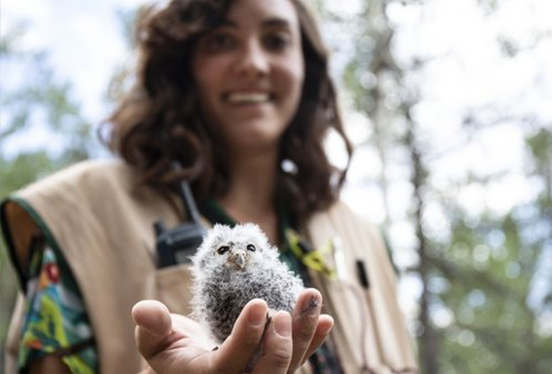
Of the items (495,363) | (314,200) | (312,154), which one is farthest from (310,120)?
(495,363)

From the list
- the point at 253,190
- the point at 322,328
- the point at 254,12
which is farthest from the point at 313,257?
the point at 322,328

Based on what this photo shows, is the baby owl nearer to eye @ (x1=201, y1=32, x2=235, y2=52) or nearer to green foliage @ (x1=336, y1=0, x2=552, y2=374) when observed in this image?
eye @ (x1=201, y1=32, x2=235, y2=52)

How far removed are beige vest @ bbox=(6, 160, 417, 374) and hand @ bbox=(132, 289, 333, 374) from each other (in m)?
0.68

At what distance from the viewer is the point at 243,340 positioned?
0.92 meters

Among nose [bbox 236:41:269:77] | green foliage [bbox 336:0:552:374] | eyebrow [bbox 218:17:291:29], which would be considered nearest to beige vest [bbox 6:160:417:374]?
nose [bbox 236:41:269:77]

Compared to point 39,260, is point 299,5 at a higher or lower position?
higher

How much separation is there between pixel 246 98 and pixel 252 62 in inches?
5.9

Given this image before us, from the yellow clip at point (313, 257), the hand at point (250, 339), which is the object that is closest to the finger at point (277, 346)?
the hand at point (250, 339)

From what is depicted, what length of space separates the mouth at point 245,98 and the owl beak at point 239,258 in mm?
1061

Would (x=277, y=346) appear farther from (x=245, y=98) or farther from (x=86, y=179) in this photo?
(x=86, y=179)

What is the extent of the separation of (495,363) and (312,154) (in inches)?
392

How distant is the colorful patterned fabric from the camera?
1.86 meters

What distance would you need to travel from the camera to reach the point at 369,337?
7.20 feet

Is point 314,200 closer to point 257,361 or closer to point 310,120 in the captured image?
point 310,120
